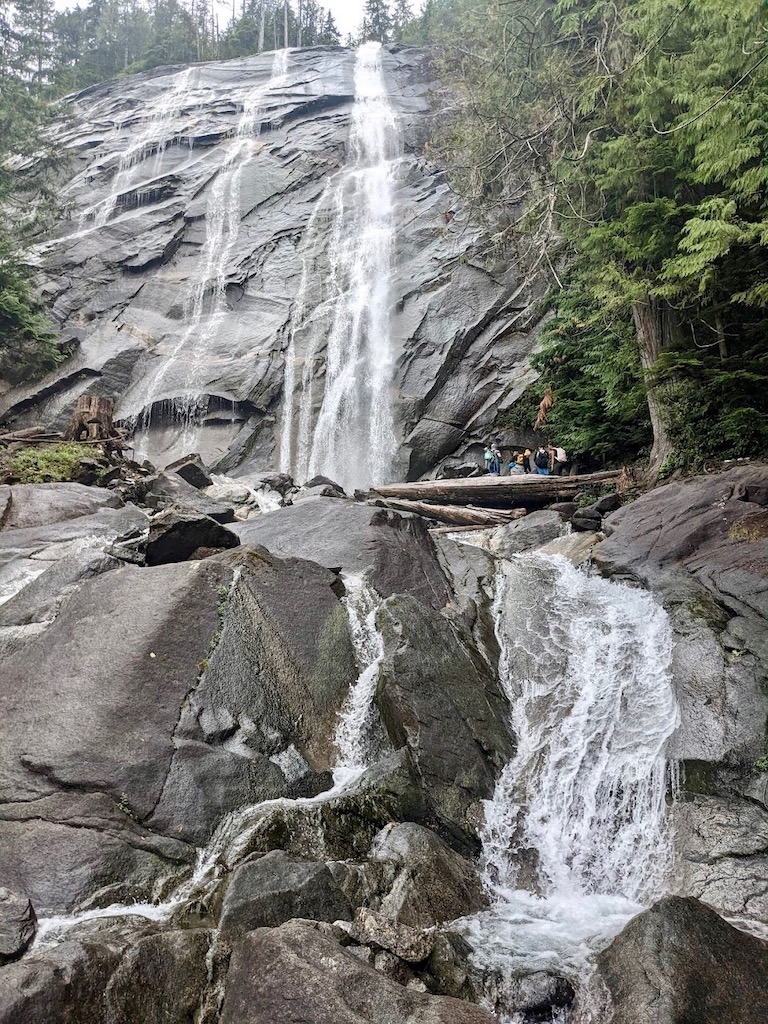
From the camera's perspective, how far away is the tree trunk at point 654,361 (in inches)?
524


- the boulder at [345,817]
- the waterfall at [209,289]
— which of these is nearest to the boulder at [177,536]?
the boulder at [345,817]

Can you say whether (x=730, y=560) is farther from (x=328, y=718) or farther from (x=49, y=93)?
(x=49, y=93)

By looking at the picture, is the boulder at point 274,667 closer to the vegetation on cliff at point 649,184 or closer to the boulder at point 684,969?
the boulder at point 684,969

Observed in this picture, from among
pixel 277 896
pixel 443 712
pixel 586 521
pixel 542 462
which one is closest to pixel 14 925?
pixel 277 896

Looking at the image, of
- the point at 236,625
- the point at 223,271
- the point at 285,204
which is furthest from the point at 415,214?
the point at 236,625

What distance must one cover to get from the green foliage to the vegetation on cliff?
1072cm

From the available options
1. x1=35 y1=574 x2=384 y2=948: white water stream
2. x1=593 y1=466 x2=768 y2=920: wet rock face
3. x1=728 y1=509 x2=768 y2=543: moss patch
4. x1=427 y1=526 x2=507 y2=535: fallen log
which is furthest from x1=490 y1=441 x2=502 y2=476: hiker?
x1=35 y1=574 x2=384 y2=948: white water stream

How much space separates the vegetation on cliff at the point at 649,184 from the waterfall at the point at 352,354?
7.78m

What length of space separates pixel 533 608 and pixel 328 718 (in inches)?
161

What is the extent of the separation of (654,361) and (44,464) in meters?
13.2

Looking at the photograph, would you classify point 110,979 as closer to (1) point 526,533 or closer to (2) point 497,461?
(1) point 526,533

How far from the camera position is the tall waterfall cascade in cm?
496

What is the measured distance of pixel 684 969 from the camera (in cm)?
369

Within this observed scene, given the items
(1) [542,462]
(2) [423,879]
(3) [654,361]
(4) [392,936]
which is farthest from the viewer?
(1) [542,462]
